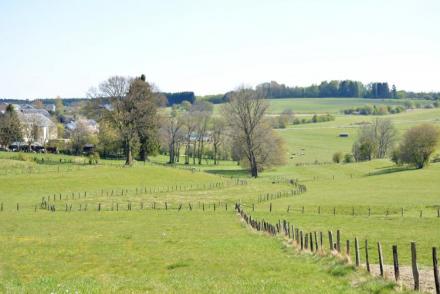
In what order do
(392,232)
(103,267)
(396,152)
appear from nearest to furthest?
1. (103,267)
2. (392,232)
3. (396,152)

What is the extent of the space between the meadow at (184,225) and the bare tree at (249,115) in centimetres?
842

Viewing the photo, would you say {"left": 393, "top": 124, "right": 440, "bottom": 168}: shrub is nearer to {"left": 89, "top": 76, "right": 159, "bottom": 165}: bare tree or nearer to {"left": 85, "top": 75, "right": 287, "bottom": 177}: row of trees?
{"left": 85, "top": 75, "right": 287, "bottom": 177}: row of trees

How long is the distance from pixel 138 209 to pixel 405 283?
43970 mm

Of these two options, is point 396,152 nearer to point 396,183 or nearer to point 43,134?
point 396,183

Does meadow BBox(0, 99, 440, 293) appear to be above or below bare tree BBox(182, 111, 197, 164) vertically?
below

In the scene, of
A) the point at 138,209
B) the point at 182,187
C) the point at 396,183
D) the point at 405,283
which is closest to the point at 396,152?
the point at 396,183

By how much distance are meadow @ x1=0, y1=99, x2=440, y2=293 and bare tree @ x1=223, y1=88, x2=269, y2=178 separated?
8.42 metres

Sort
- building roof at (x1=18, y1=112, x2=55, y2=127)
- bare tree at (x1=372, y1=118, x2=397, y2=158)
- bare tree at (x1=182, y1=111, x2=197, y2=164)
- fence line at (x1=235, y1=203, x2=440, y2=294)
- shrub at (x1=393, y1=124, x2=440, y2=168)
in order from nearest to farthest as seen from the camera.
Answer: fence line at (x1=235, y1=203, x2=440, y2=294)
shrub at (x1=393, y1=124, x2=440, y2=168)
building roof at (x1=18, y1=112, x2=55, y2=127)
bare tree at (x1=182, y1=111, x2=197, y2=164)
bare tree at (x1=372, y1=118, x2=397, y2=158)

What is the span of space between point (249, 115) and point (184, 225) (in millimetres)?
60894

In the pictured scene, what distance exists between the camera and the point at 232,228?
1694 inches

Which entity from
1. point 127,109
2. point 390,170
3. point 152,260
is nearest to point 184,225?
point 152,260

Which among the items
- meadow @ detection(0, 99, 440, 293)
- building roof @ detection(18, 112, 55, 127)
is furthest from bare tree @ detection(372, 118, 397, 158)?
building roof @ detection(18, 112, 55, 127)

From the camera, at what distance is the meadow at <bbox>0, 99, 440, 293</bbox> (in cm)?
2059

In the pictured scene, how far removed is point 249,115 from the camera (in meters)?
105
